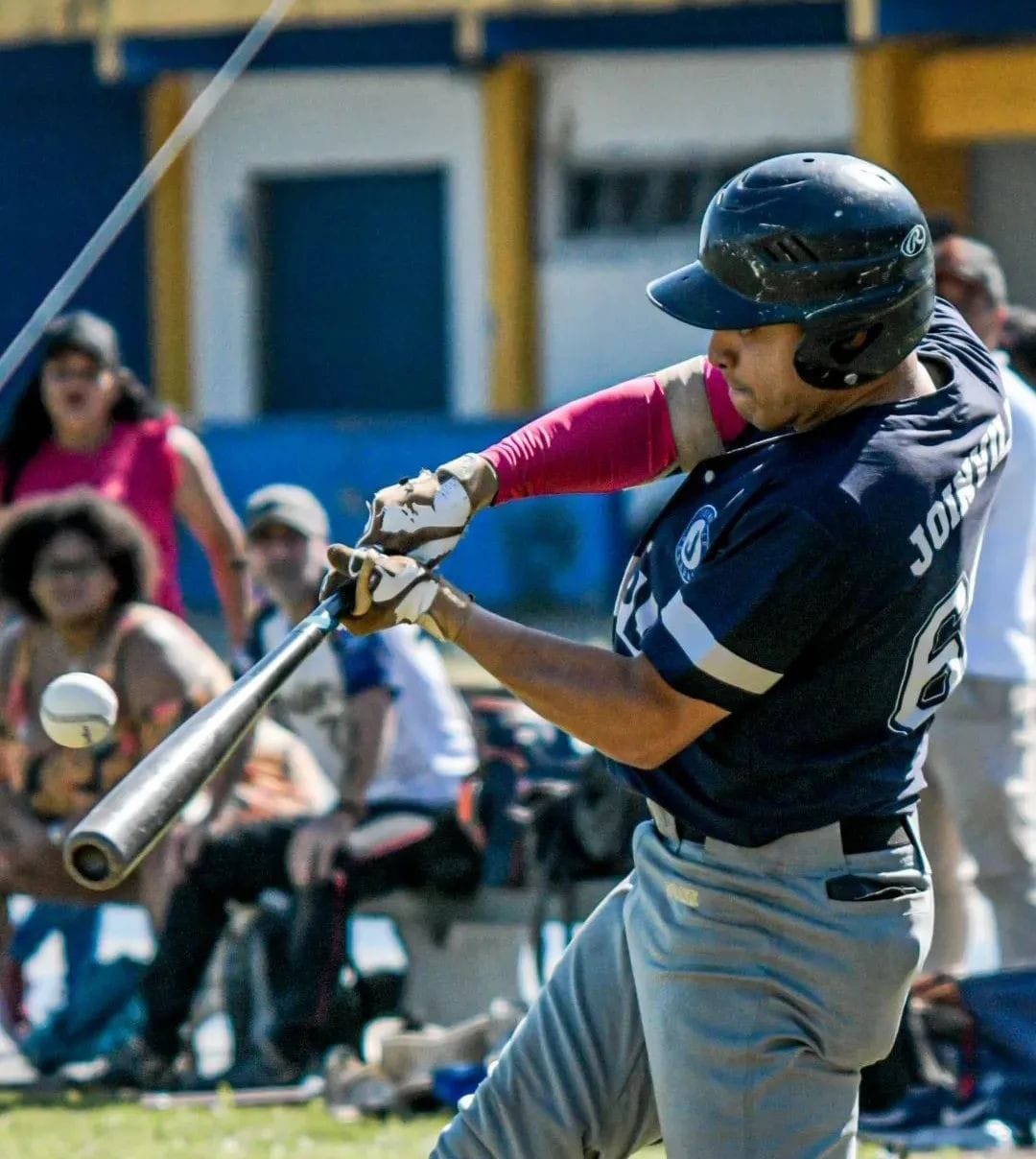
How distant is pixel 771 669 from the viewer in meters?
2.89

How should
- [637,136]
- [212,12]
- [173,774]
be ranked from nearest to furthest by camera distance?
[173,774]
[637,136]
[212,12]

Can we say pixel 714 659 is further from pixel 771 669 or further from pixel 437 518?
pixel 437 518

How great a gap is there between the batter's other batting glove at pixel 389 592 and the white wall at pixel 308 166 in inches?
475

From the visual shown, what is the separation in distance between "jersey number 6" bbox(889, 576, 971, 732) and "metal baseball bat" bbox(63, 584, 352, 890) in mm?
707


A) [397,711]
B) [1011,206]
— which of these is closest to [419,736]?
[397,711]

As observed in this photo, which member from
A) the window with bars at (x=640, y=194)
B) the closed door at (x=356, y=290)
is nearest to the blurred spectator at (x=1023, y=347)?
the window with bars at (x=640, y=194)

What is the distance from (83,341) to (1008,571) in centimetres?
269

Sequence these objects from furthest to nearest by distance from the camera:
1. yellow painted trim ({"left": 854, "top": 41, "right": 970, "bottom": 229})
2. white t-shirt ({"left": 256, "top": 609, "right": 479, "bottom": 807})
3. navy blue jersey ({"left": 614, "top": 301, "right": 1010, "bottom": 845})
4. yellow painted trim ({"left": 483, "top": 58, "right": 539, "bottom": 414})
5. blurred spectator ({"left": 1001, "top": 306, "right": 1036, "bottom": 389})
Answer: yellow painted trim ({"left": 483, "top": 58, "right": 539, "bottom": 414}) → yellow painted trim ({"left": 854, "top": 41, "right": 970, "bottom": 229}) → blurred spectator ({"left": 1001, "top": 306, "right": 1036, "bottom": 389}) → white t-shirt ({"left": 256, "top": 609, "right": 479, "bottom": 807}) → navy blue jersey ({"left": 614, "top": 301, "right": 1010, "bottom": 845})

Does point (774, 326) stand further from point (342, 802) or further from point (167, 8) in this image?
point (167, 8)

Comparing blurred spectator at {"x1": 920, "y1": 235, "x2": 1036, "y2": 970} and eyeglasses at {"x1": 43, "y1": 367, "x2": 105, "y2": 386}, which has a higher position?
eyeglasses at {"x1": 43, "y1": 367, "x2": 105, "y2": 386}

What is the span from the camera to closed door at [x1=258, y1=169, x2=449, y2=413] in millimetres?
15273

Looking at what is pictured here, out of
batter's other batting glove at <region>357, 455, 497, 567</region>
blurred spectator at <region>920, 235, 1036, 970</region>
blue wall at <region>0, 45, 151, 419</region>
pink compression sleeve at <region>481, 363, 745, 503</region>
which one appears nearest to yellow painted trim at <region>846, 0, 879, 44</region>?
blue wall at <region>0, 45, 151, 419</region>

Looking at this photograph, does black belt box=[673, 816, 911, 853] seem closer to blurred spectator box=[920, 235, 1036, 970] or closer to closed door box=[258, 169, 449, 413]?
blurred spectator box=[920, 235, 1036, 970]

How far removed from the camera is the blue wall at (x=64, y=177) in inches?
622
